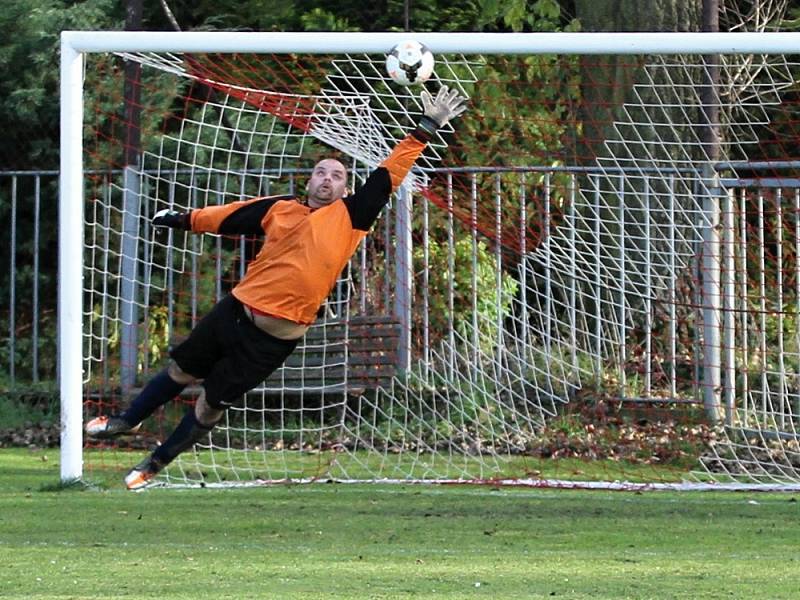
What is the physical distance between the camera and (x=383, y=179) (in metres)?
9.14

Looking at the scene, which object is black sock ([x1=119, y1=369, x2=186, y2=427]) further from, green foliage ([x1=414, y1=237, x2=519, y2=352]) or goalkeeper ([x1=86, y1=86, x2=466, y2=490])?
green foliage ([x1=414, y1=237, x2=519, y2=352])

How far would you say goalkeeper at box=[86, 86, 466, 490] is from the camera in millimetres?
9156

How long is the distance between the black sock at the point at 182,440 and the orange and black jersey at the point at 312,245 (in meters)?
0.75

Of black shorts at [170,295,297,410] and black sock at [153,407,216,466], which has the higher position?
black shorts at [170,295,297,410]

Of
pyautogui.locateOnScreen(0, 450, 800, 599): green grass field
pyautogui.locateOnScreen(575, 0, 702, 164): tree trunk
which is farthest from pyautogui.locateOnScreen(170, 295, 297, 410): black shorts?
pyautogui.locateOnScreen(575, 0, 702, 164): tree trunk

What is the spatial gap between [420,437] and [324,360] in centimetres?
115

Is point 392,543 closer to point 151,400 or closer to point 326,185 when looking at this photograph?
point 151,400

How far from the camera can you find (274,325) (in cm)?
919

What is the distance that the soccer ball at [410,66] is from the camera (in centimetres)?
957

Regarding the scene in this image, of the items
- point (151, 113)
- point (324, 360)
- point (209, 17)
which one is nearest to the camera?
point (324, 360)

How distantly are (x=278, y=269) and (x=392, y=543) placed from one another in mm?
1738

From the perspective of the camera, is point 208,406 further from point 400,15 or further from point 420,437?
point 400,15

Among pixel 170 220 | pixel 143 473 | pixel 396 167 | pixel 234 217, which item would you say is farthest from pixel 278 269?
pixel 143 473

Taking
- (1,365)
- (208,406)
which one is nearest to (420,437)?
(208,406)
